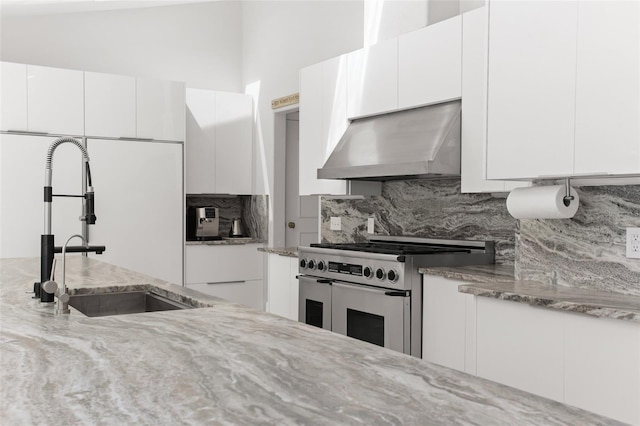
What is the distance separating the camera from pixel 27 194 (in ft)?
16.6

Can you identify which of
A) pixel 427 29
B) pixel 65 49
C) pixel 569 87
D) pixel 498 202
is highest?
pixel 65 49

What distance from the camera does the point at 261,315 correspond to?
1988 mm

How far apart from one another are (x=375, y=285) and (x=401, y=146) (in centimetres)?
83

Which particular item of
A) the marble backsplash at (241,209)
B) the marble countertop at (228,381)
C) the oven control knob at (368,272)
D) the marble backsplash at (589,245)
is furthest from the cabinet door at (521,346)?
the marble backsplash at (241,209)

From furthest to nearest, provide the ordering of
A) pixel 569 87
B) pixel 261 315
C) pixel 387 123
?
pixel 387 123 → pixel 569 87 → pixel 261 315

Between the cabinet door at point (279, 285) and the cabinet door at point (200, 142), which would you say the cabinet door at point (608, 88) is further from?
the cabinet door at point (200, 142)

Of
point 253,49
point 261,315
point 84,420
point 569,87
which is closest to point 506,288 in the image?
point 569,87

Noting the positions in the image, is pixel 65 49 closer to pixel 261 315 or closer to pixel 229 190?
pixel 229 190

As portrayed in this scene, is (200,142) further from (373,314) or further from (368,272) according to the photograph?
(373,314)

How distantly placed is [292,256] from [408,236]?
0.86 metres

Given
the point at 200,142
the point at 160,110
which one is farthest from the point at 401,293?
the point at 200,142

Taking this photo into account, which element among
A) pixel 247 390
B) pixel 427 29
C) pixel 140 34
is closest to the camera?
pixel 247 390

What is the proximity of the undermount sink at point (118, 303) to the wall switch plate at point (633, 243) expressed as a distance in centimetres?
185

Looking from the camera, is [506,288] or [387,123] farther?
[387,123]
